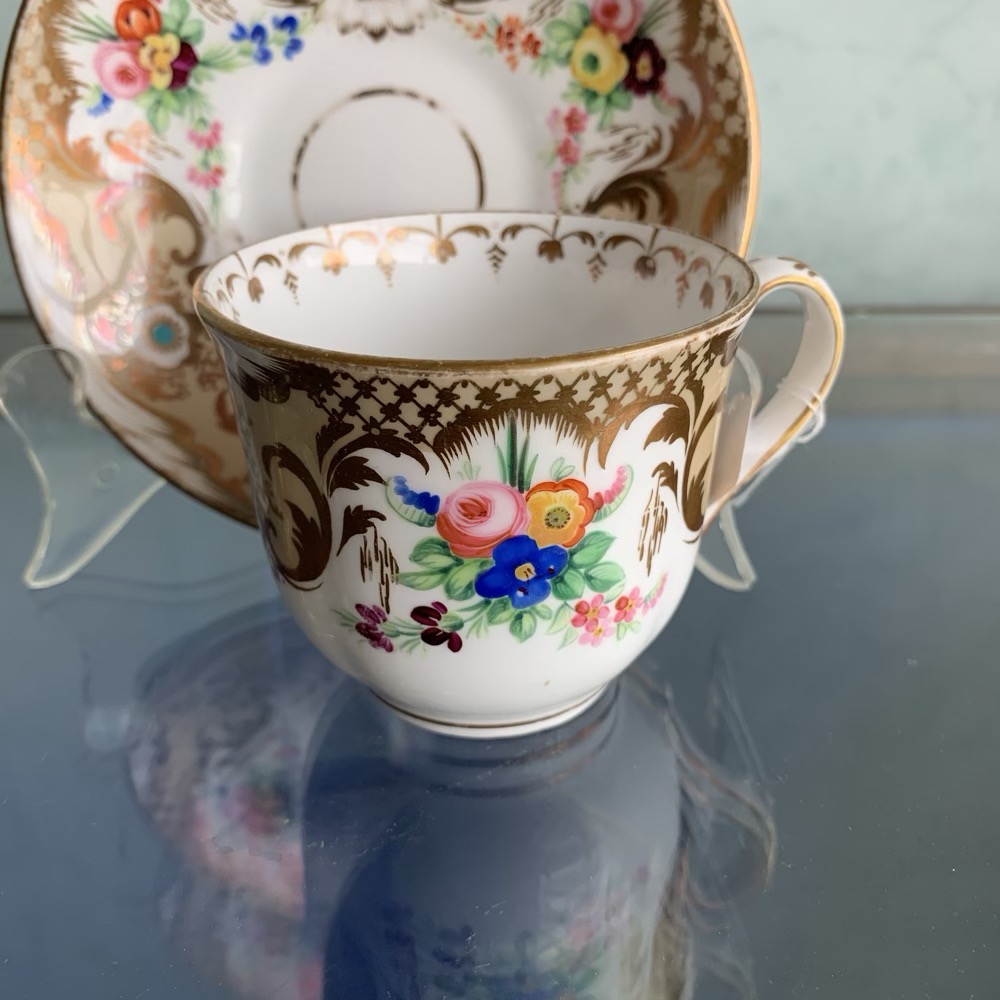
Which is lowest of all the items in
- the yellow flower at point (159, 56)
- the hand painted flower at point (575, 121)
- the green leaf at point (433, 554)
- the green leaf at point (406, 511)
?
the green leaf at point (433, 554)

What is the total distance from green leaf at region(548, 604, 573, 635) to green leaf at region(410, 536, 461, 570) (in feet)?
0.13

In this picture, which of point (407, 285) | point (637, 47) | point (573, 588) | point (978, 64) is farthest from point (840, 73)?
point (573, 588)

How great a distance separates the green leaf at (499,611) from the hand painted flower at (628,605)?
4cm

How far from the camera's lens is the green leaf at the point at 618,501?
30 cm

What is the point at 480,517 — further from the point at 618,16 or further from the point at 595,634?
the point at 618,16

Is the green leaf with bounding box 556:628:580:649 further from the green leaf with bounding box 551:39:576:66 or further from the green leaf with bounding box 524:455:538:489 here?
the green leaf with bounding box 551:39:576:66

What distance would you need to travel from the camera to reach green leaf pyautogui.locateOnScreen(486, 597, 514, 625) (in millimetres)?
308

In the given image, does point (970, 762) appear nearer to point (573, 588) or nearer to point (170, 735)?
point (573, 588)

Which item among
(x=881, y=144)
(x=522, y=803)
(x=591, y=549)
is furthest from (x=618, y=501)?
(x=881, y=144)

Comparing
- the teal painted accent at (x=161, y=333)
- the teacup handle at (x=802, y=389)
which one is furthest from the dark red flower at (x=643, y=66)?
the teal painted accent at (x=161, y=333)

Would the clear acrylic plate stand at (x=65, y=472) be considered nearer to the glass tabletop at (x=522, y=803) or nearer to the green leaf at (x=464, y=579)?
the glass tabletop at (x=522, y=803)

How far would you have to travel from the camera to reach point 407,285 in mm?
437

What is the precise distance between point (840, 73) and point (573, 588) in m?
0.42

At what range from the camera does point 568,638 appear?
1.06 ft
